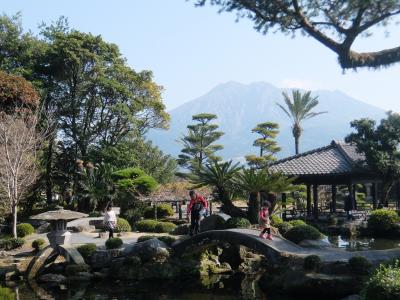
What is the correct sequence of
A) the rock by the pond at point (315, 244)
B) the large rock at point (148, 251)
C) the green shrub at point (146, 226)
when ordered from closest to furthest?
the rock by the pond at point (315, 244) → the large rock at point (148, 251) → the green shrub at point (146, 226)

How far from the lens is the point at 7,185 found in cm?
2323

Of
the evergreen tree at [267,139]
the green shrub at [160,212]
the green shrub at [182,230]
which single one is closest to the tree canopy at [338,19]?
the green shrub at [182,230]

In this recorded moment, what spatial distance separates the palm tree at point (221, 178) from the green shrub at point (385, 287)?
432 inches

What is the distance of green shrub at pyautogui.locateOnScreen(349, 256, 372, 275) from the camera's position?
13.9 meters

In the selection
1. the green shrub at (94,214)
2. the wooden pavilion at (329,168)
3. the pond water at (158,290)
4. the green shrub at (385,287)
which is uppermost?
the wooden pavilion at (329,168)

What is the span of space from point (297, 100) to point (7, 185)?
31.0 meters

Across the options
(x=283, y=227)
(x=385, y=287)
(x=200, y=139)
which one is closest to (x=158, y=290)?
(x=283, y=227)

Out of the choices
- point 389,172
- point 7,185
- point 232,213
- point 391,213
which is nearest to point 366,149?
point 389,172

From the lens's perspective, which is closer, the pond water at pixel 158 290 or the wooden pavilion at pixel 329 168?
the pond water at pixel 158 290

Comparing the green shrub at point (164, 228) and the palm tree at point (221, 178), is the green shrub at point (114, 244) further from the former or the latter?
the green shrub at point (164, 228)

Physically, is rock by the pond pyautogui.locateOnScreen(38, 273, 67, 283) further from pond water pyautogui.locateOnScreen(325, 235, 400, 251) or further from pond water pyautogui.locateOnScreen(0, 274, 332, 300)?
pond water pyautogui.locateOnScreen(325, 235, 400, 251)

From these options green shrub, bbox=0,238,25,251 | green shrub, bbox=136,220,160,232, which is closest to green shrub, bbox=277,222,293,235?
green shrub, bbox=136,220,160,232

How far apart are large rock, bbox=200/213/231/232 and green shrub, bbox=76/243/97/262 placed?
454 centimetres

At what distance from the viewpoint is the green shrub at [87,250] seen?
18.8m
